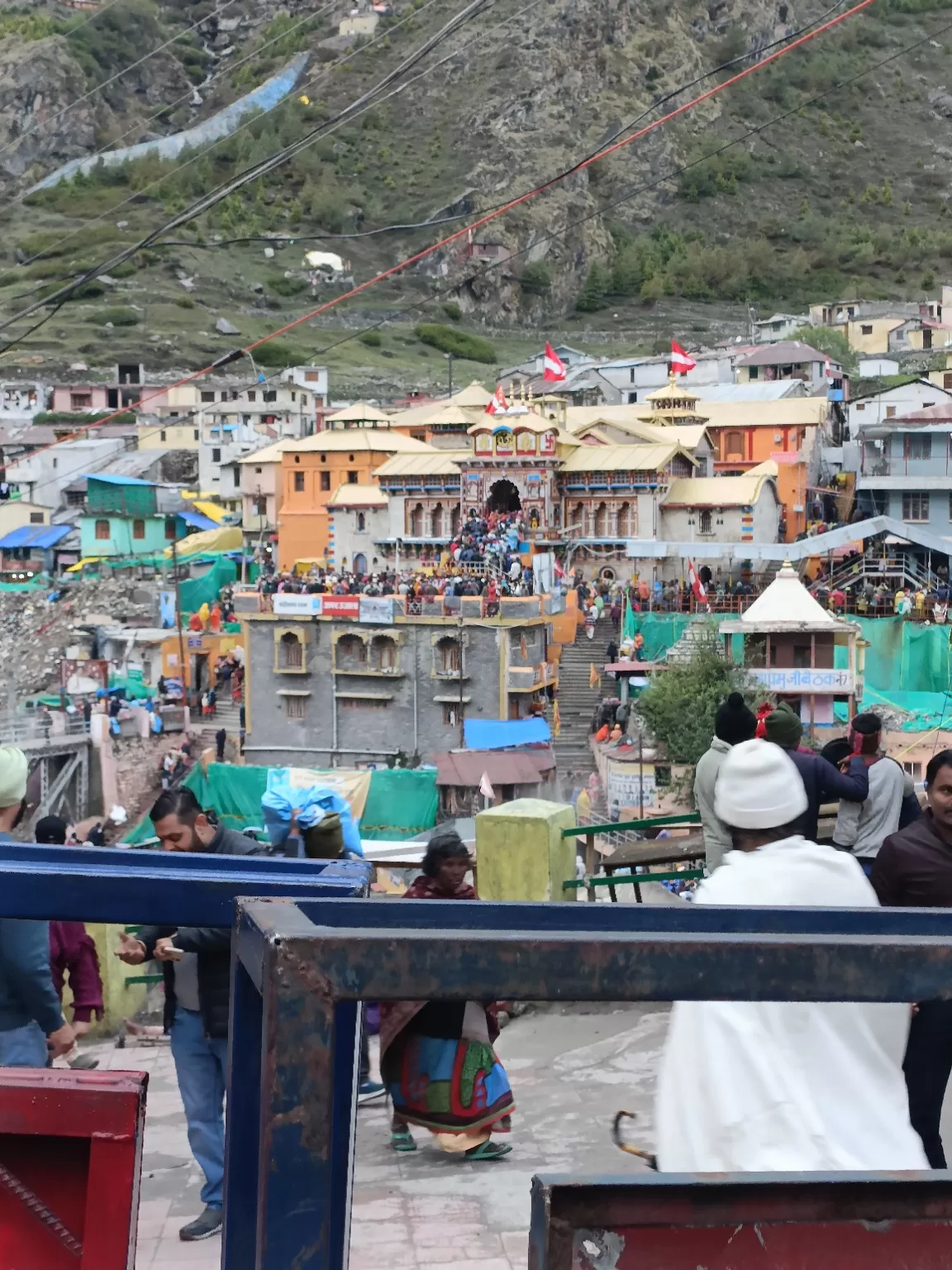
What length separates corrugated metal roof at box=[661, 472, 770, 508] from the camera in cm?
3978

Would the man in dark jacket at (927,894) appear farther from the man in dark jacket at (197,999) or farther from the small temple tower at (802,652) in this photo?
the small temple tower at (802,652)

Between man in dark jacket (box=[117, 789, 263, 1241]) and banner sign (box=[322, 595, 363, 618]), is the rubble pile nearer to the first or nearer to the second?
banner sign (box=[322, 595, 363, 618])

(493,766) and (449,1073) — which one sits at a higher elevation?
(449,1073)

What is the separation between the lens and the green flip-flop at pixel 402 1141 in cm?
460

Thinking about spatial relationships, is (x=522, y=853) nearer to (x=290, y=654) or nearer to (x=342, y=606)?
(x=342, y=606)

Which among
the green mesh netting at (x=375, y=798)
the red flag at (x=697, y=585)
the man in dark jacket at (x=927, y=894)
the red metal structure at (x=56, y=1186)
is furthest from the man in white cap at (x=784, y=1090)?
the red flag at (x=697, y=585)

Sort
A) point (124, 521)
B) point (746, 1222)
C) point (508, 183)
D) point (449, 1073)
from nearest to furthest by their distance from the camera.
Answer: point (746, 1222) → point (449, 1073) → point (124, 521) → point (508, 183)

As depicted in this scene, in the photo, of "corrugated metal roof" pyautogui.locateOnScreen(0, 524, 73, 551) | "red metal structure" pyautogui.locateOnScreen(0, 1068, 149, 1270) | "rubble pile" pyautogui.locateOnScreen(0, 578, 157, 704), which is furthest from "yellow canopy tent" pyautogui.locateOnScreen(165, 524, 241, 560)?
"red metal structure" pyautogui.locateOnScreen(0, 1068, 149, 1270)

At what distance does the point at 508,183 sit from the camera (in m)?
102

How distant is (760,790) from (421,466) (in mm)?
39347

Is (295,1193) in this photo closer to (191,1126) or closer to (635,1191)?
(635,1191)

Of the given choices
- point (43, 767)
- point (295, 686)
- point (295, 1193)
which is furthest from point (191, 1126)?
point (295, 686)

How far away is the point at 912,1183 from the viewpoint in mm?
1695

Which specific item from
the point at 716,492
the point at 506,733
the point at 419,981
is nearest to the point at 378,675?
the point at 506,733
